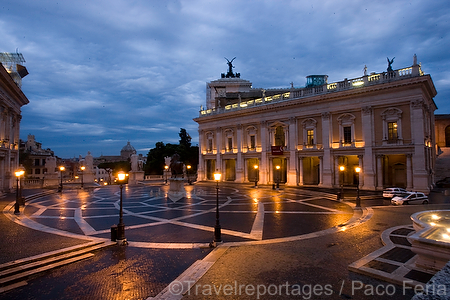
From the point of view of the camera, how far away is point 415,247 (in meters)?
7.43

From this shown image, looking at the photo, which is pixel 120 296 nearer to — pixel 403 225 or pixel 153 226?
pixel 153 226

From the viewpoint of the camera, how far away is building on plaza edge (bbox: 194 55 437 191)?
28656 mm

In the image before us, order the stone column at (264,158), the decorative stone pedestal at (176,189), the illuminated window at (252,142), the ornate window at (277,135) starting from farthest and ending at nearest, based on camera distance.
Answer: the illuminated window at (252,142)
the stone column at (264,158)
the ornate window at (277,135)
the decorative stone pedestal at (176,189)

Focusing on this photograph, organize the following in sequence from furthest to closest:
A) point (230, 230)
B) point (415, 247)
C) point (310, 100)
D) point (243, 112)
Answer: point (243, 112) < point (310, 100) < point (230, 230) < point (415, 247)

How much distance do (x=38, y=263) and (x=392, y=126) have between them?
35174mm

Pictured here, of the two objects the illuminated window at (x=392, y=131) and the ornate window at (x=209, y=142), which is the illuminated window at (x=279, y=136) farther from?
the illuminated window at (x=392, y=131)

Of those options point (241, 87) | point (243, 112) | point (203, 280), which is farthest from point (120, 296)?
point (241, 87)

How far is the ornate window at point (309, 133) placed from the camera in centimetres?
3613

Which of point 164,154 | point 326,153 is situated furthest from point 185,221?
point 164,154

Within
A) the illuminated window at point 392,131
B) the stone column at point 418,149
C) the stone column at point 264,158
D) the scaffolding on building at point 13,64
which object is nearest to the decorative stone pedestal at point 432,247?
the stone column at point 418,149

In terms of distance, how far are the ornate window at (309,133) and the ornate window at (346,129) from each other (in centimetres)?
360

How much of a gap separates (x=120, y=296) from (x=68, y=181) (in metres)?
40.2

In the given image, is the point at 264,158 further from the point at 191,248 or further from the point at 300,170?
the point at 191,248

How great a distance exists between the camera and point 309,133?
1463 inches
